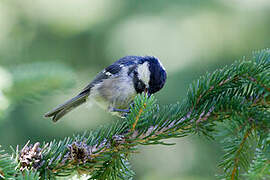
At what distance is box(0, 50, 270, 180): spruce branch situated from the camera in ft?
4.18

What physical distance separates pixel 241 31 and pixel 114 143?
3575mm

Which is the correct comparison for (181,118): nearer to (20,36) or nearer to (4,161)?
(4,161)

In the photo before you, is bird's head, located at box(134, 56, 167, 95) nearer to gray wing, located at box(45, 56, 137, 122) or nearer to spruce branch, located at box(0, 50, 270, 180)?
gray wing, located at box(45, 56, 137, 122)

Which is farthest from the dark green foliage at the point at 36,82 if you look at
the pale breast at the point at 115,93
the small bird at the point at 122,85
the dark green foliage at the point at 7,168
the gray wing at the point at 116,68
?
the dark green foliage at the point at 7,168

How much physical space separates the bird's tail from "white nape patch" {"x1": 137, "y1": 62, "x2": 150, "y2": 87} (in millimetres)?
632

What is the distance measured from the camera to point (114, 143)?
4.43 ft

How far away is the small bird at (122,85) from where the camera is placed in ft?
8.00

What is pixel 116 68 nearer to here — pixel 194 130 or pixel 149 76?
pixel 149 76

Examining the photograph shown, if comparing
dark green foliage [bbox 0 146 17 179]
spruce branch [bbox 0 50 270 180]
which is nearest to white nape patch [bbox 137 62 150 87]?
spruce branch [bbox 0 50 270 180]

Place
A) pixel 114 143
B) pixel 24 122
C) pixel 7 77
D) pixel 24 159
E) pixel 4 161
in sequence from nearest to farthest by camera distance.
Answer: pixel 4 161, pixel 24 159, pixel 114 143, pixel 7 77, pixel 24 122

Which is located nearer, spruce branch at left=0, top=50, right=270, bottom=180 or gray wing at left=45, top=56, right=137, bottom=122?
spruce branch at left=0, top=50, right=270, bottom=180

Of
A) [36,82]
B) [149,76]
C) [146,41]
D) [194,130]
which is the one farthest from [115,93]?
[146,41]

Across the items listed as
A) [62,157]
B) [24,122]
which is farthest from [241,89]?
[24,122]

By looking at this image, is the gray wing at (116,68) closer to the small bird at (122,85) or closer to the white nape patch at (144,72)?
the small bird at (122,85)
